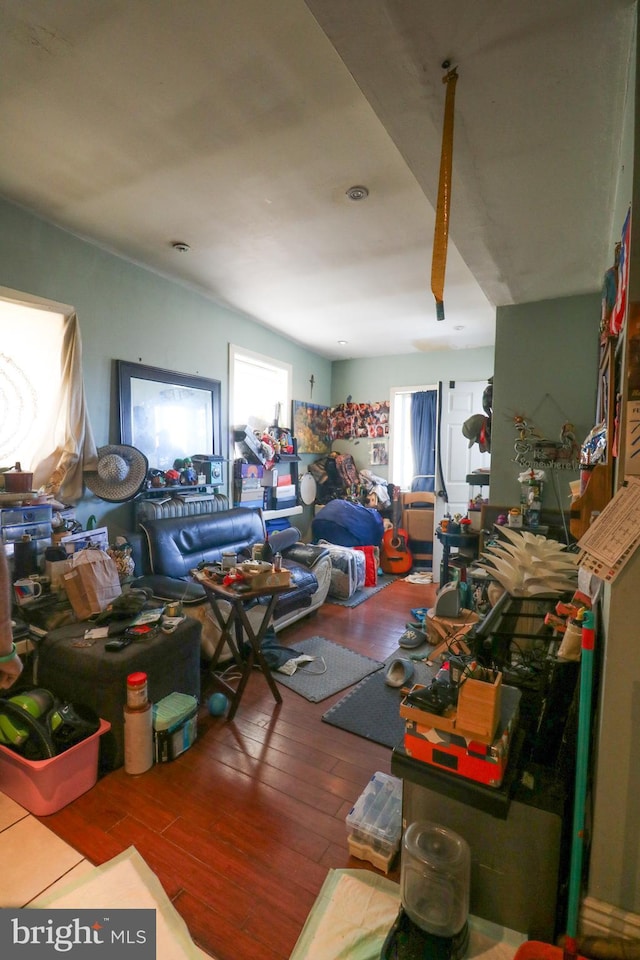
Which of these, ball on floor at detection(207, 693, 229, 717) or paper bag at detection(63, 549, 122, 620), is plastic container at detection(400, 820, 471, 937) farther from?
paper bag at detection(63, 549, 122, 620)

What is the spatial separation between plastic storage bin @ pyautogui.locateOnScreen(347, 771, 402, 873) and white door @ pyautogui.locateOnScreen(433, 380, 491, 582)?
382 cm

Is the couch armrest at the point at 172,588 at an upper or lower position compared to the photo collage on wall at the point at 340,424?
lower

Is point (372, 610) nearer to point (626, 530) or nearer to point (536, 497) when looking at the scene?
point (536, 497)

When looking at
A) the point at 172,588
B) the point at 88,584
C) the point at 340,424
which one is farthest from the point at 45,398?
the point at 340,424

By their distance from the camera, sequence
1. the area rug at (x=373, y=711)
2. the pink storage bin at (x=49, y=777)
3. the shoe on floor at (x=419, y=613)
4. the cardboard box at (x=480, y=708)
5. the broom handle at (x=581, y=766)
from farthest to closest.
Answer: the shoe on floor at (x=419, y=613), the area rug at (x=373, y=711), the pink storage bin at (x=49, y=777), the cardboard box at (x=480, y=708), the broom handle at (x=581, y=766)

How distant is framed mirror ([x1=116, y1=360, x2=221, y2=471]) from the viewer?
122 inches

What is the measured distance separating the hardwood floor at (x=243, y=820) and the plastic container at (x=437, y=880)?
0.90 feet

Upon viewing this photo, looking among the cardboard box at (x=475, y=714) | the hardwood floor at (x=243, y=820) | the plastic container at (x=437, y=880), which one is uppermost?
the cardboard box at (x=475, y=714)

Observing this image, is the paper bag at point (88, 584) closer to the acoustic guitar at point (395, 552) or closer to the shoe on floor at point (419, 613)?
the shoe on floor at point (419, 613)

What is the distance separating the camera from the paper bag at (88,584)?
87.1 inches

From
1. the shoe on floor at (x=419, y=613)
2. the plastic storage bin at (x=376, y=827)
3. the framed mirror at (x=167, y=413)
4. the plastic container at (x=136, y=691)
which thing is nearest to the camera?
the plastic storage bin at (x=376, y=827)

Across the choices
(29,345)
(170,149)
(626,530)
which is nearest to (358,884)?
(626,530)

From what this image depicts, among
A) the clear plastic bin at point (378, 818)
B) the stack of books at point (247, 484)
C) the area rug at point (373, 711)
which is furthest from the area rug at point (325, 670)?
the stack of books at point (247, 484)

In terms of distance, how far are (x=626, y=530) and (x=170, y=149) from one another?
230 cm
